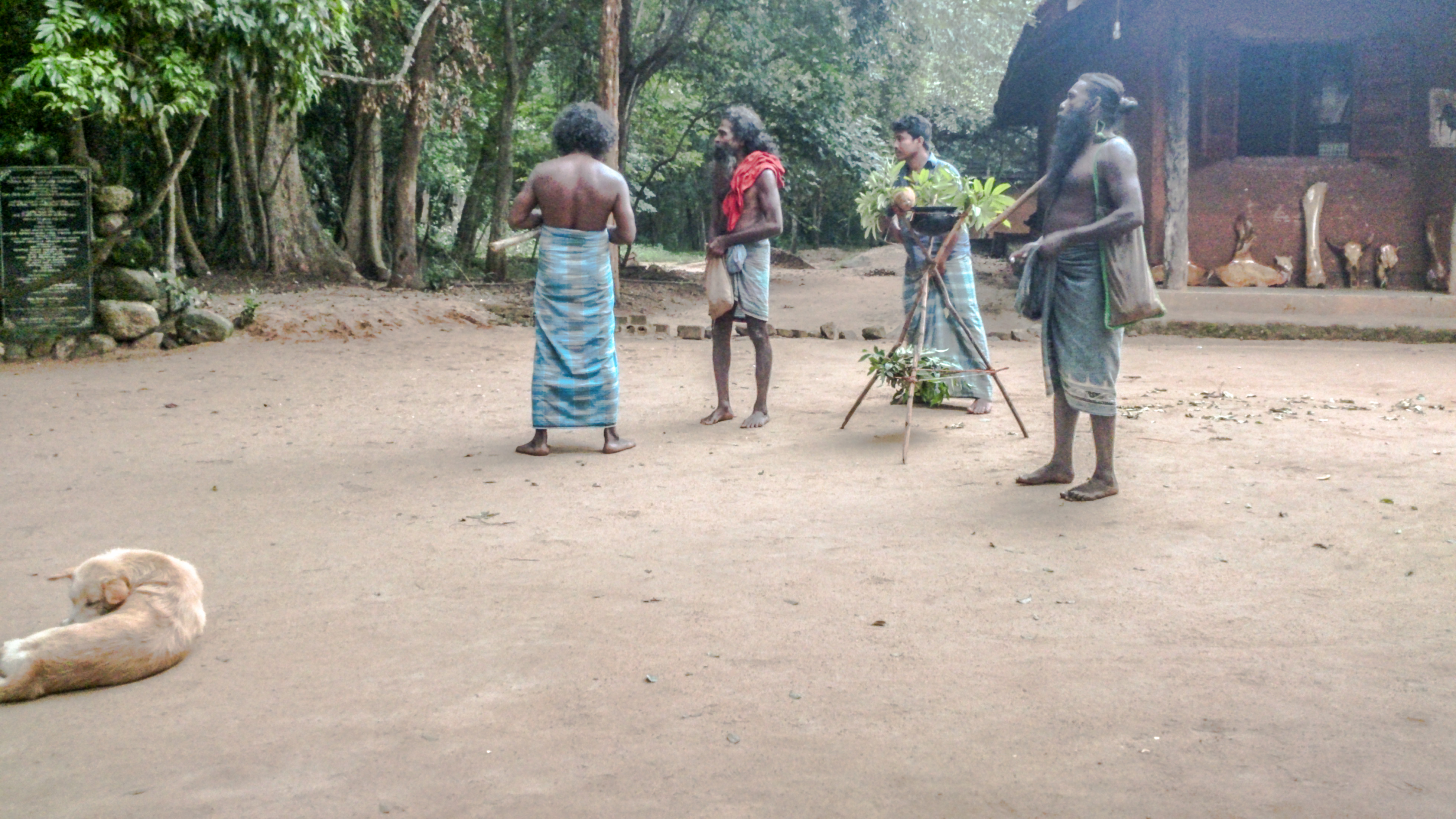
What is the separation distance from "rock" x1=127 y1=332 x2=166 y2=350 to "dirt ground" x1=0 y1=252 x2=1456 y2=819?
7.77ft

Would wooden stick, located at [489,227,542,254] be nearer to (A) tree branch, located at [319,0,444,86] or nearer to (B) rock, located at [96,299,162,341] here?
(B) rock, located at [96,299,162,341]

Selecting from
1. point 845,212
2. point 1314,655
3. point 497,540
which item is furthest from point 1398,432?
point 845,212

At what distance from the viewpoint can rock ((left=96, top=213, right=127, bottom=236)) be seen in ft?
30.3

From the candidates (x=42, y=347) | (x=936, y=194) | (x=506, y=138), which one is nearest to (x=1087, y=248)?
(x=936, y=194)

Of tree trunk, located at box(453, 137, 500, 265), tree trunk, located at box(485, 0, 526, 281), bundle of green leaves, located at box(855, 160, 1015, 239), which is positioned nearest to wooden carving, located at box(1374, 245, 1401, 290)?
bundle of green leaves, located at box(855, 160, 1015, 239)

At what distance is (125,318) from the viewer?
9.44 metres

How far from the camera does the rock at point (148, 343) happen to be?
9.52 meters

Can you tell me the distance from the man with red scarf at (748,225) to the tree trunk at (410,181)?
773cm

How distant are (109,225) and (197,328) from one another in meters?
1.04

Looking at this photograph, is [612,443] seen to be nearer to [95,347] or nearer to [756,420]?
[756,420]

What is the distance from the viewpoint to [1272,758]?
253 centimetres

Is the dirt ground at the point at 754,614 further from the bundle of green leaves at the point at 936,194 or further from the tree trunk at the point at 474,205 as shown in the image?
the tree trunk at the point at 474,205

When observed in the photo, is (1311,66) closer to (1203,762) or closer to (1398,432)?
(1398,432)

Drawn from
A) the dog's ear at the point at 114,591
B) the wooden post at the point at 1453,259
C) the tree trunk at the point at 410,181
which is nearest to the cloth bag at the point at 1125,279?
the dog's ear at the point at 114,591
